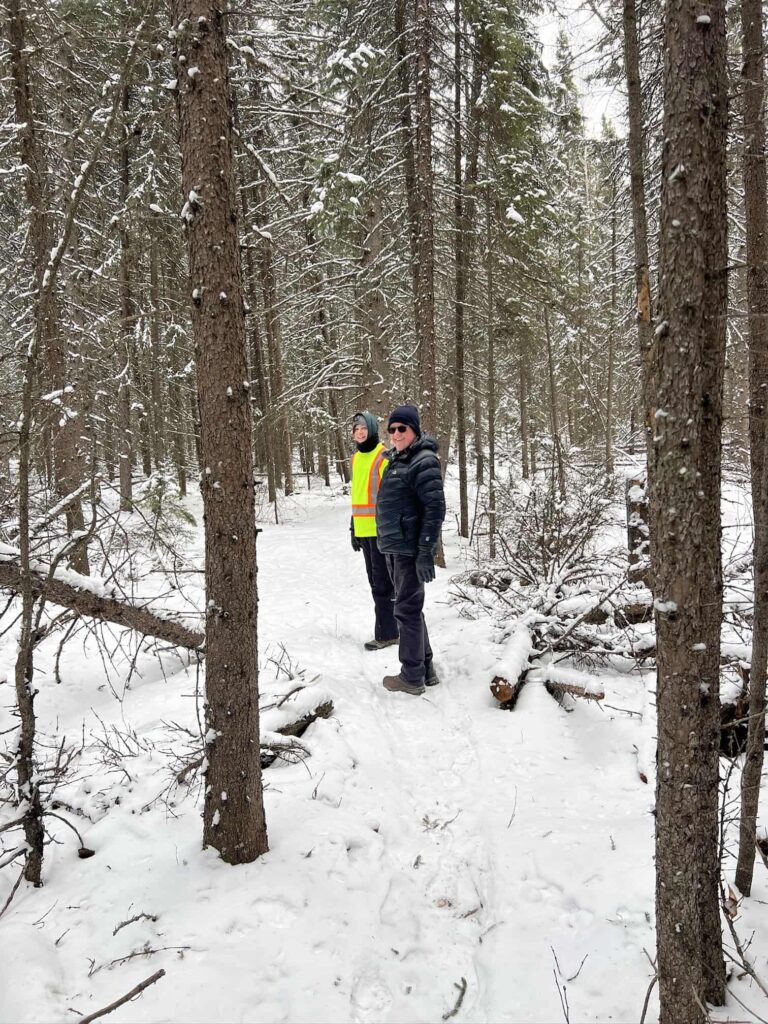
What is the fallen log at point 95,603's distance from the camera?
3.60 meters

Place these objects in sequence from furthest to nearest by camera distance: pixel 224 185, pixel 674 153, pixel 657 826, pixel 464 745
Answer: pixel 464 745 → pixel 224 185 → pixel 657 826 → pixel 674 153

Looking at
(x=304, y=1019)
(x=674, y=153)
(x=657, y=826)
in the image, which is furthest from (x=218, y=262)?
(x=304, y=1019)

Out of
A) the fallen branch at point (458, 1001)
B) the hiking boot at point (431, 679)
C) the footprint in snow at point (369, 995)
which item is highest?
the hiking boot at point (431, 679)

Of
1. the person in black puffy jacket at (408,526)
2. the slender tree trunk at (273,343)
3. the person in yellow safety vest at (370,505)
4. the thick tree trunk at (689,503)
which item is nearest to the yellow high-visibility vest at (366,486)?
the person in yellow safety vest at (370,505)

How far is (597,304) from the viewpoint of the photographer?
24.0 m

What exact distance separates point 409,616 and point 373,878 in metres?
2.37

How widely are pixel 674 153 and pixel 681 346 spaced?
0.57 metres

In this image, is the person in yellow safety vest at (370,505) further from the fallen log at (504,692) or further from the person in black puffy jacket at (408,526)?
the fallen log at (504,692)

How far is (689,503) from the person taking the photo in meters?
1.79

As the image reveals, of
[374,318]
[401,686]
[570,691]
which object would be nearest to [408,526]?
[401,686]

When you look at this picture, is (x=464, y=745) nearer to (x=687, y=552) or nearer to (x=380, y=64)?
(x=687, y=552)

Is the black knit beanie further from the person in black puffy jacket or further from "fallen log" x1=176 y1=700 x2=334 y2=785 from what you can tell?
"fallen log" x1=176 y1=700 x2=334 y2=785

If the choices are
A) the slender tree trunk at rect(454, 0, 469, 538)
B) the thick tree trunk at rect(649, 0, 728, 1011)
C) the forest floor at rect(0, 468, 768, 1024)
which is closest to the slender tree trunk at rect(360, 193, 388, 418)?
the slender tree trunk at rect(454, 0, 469, 538)

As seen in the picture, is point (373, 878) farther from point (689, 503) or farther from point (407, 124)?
point (407, 124)
